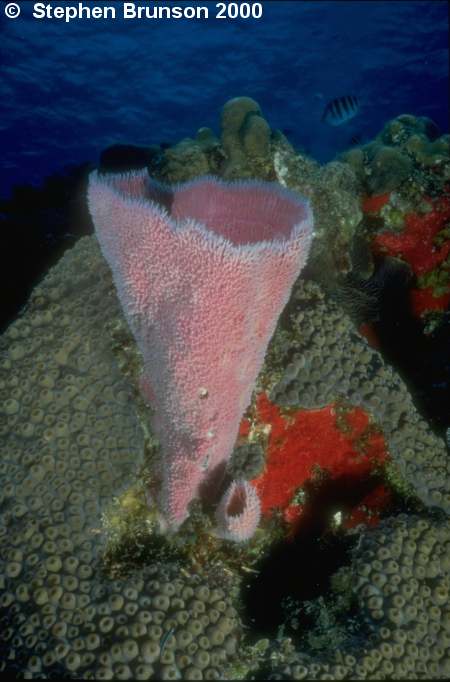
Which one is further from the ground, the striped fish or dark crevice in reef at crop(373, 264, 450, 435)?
the striped fish

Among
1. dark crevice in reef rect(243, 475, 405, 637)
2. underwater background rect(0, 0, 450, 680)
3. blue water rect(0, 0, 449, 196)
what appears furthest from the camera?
blue water rect(0, 0, 449, 196)

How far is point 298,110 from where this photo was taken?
36.1 m

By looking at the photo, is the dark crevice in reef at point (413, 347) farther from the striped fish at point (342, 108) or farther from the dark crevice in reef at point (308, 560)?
the striped fish at point (342, 108)

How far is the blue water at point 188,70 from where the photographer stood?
2280 centimetres

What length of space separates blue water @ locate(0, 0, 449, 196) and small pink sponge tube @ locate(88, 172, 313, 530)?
19456mm

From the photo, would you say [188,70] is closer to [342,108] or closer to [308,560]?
[342,108]

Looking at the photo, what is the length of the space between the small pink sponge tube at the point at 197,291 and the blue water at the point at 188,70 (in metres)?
19.5

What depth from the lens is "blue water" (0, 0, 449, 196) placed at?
22.8m

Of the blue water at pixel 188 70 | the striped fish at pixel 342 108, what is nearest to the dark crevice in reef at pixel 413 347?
the striped fish at pixel 342 108

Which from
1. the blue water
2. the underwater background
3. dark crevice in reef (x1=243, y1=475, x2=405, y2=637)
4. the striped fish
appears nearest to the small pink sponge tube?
the underwater background

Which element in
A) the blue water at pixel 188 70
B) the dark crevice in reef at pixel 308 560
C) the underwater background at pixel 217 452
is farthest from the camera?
the blue water at pixel 188 70

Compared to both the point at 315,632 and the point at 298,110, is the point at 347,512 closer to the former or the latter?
the point at 315,632

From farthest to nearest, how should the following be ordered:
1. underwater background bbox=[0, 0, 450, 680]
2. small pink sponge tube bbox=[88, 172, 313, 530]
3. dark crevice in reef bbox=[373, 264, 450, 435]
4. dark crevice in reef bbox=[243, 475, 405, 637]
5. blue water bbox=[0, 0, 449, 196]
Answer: blue water bbox=[0, 0, 449, 196] < dark crevice in reef bbox=[373, 264, 450, 435] < dark crevice in reef bbox=[243, 475, 405, 637] < small pink sponge tube bbox=[88, 172, 313, 530] < underwater background bbox=[0, 0, 450, 680]

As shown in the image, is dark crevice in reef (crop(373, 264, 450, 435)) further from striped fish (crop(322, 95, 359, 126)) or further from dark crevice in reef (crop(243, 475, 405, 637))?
striped fish (crop(322, 95, 359, 126))
